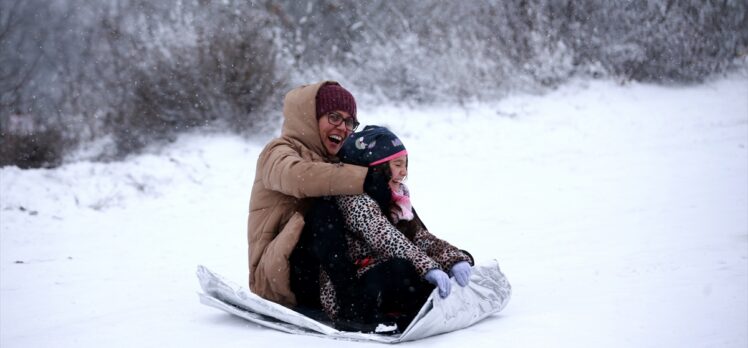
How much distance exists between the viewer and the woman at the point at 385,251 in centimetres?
294

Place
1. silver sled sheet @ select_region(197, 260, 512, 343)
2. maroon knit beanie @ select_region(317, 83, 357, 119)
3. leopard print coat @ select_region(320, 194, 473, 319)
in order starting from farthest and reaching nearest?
maroon knit beanie @ select_region(317, 83, 357, 119), leopard print coat @ select_region(320, 194, 473, 319), silver sled sheet @ select_region(197, 260, 512, 343)

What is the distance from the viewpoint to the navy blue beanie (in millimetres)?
3100

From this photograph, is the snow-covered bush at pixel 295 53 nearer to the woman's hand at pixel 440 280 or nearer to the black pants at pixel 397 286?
the black pants at pixel 397 286

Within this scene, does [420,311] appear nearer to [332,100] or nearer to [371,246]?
[371,246]

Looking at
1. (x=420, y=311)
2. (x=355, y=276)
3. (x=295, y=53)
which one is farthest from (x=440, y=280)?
(x=295, y=53)

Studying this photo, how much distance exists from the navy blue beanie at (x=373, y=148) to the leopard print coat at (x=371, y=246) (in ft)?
0.61

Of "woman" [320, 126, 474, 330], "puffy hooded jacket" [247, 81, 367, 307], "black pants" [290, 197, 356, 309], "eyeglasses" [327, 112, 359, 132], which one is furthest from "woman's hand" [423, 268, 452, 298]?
"eyeglasses" [327, 112, 359, 132]

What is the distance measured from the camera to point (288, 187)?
3.04 meters

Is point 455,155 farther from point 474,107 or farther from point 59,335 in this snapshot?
point 59,335

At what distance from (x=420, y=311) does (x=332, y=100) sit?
3.70ft

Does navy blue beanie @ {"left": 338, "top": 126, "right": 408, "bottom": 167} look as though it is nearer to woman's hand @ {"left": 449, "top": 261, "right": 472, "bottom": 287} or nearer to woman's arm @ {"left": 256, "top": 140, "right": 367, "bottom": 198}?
woman's arm @ {"left": 256, "top": 140, "right": 367, "bottom": 198}

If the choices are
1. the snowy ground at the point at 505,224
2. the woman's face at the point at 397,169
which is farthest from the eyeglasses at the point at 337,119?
the snowy ground at the point at 505,224

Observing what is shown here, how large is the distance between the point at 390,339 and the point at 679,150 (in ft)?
25.1

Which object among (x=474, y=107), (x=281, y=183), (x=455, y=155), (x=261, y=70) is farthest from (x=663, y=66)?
(x=281, y=183)
